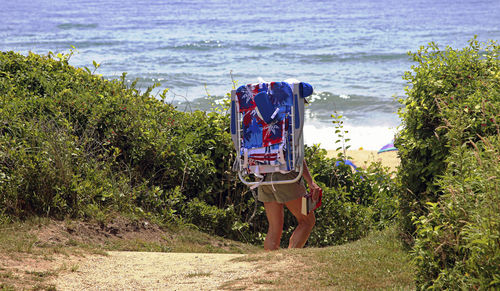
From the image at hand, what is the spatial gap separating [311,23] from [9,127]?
1410 inches

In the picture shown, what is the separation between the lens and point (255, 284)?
13.9ft

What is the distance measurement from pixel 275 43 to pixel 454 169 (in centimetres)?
2810

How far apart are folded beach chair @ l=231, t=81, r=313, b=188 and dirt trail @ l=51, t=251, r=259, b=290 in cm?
83

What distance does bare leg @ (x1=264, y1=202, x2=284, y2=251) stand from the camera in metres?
5.27

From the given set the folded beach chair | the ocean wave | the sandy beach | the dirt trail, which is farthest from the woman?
Result: the ocean wave

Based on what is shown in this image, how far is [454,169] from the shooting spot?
392 centimetres

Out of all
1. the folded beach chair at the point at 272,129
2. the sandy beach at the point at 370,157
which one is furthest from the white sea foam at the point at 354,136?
the folded beach chair at the point at 272,129

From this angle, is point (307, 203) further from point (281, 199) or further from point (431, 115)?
point (431, 115)

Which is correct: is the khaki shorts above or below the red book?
above

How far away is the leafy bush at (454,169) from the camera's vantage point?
304cm

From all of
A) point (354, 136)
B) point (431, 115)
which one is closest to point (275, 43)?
point (354, 136)

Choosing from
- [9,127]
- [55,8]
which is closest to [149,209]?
[9,127]

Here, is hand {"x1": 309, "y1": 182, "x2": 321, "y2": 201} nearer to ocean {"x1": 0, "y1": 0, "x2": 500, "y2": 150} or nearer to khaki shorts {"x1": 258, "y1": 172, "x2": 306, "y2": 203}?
khaki shorts {"x1": 258, "y1": 172, "x2": 306, "y2": 203}

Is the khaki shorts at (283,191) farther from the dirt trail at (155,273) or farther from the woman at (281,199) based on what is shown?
the dirt trail at (155,273)
